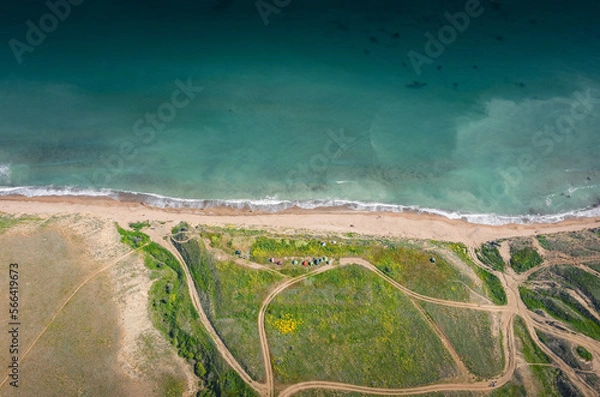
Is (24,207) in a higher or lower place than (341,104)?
lower

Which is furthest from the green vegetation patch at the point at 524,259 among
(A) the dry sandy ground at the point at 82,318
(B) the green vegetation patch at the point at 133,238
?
(B) the green vegetation patch at the point at 133,238

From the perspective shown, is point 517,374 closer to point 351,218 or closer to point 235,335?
point 351,218

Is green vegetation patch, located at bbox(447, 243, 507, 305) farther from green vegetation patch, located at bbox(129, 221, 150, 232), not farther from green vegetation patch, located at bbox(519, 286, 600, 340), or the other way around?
green vegetation patch, located at bbox(129, 221, 150, 232)

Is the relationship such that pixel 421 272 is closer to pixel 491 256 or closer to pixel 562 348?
pixel 491 256

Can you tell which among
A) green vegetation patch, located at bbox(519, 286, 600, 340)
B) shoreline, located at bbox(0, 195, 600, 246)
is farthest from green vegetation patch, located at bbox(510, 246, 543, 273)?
shoreline, located at bbox(0, 195, 600, 246)

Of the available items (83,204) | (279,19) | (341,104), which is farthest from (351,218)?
(279,19)

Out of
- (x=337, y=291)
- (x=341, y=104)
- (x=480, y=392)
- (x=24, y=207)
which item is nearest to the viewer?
(x=480, y=392)

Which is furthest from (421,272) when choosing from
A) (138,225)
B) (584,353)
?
(138,225)

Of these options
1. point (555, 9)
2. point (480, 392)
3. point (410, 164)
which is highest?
point (555, 9)
